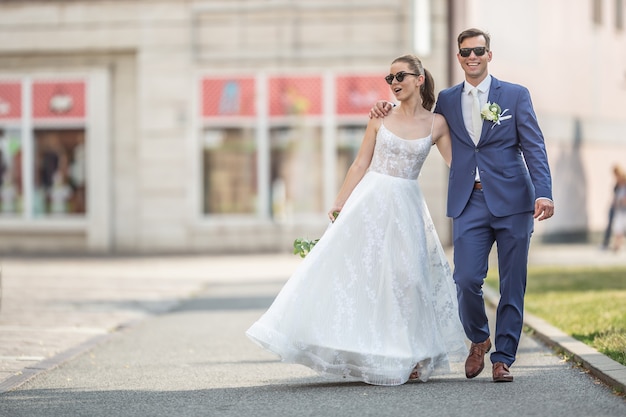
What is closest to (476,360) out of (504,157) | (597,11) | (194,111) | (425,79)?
(504,157)

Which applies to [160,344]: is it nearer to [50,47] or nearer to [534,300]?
[534,300]

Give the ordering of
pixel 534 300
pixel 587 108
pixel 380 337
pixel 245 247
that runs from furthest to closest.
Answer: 1. pixel 587 108
2. pixel 245 247
3. pixel 534 300
4. pixel 380 337

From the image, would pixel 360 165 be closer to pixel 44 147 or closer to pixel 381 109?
pixel 381 109

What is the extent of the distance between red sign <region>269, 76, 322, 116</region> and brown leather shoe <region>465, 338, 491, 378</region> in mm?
16401

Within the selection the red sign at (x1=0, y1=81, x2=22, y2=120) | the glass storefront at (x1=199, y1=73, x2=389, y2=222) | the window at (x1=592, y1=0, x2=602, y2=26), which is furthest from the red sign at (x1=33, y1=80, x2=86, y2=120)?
the window at (x1=592, y1=0, x2=602, y2=26)

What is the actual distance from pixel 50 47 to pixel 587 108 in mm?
12132

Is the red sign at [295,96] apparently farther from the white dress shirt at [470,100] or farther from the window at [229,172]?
the white dress shirt at [470,100]

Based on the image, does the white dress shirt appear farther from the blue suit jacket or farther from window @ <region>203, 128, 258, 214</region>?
window @ <region>203, 128, 258, 214</region>

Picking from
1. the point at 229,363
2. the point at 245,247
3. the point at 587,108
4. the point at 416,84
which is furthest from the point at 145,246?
the point at 416,84

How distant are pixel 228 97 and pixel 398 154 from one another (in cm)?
1669

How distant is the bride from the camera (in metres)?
6.69

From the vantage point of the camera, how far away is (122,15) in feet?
78.0

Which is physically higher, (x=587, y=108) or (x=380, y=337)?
(x=587, y=108)

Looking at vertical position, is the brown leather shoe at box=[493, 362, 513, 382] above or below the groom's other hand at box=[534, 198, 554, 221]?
below
